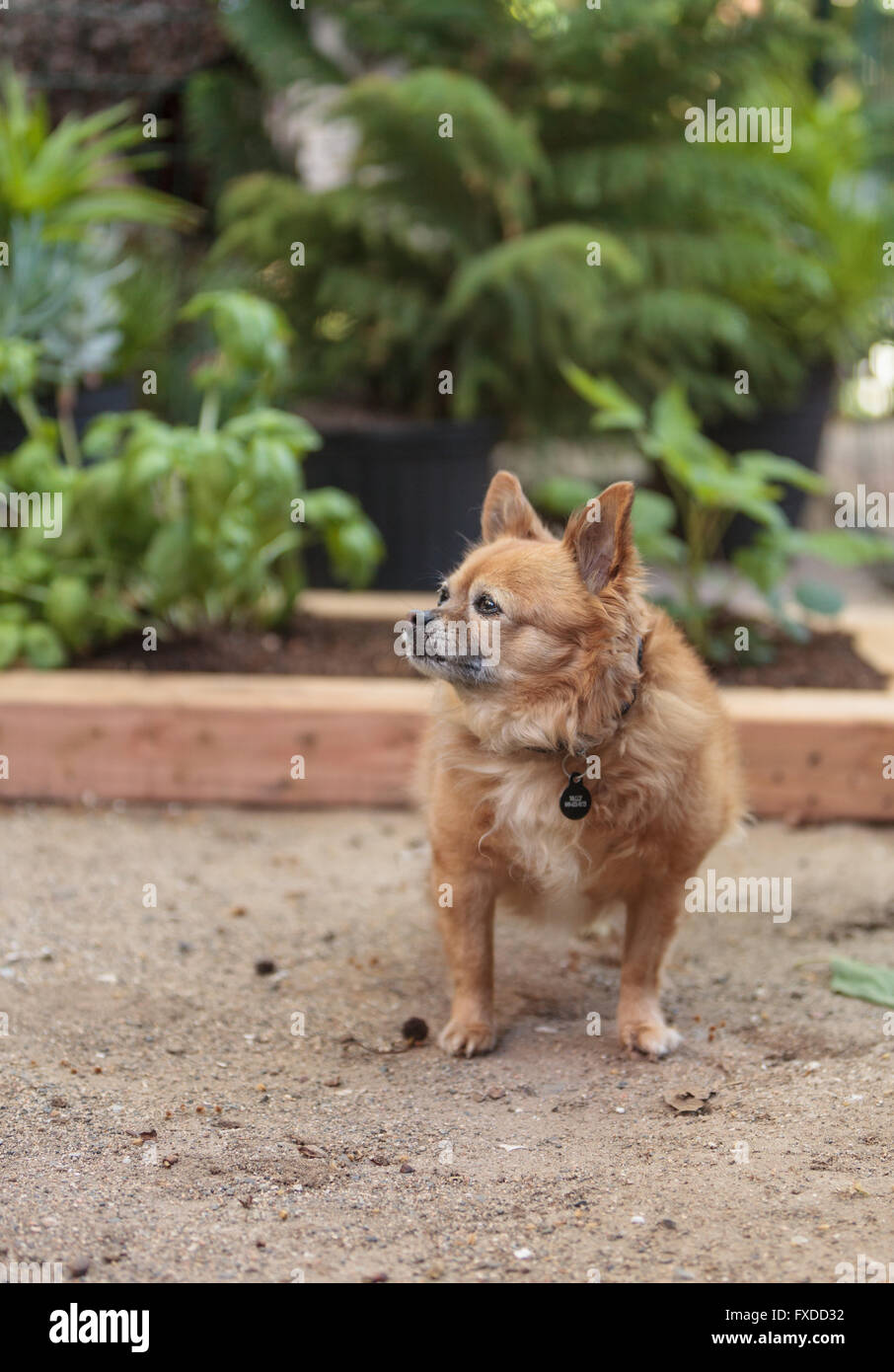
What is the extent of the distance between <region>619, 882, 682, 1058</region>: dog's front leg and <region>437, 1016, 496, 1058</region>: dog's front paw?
11.8 inches

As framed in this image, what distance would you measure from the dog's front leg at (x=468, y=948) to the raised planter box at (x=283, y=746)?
1341 millimetres

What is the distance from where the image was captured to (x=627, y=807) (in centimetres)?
287

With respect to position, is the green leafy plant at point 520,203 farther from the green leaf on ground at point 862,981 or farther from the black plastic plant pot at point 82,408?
the green leaf on ground at point 862,981

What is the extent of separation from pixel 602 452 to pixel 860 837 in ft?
10.5

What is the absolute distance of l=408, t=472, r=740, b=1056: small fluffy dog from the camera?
277 cm

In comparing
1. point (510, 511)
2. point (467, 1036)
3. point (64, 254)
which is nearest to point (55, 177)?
point (64, 254)

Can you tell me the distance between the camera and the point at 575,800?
112 inches

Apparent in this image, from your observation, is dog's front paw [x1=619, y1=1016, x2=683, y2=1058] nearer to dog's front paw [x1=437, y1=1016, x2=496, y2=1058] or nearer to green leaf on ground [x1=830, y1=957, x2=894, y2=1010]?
dog's front paw [x1=437, y1=1016, x2=496, y2=1058]

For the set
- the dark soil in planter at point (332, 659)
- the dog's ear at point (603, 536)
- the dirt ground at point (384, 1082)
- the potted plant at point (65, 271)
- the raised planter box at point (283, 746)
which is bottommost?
the dirt ground at point (384, 1082)

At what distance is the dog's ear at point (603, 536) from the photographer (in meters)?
2.69

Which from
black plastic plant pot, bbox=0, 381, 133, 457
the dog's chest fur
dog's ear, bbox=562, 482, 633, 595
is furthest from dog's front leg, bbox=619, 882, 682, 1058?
black plastic plant pot, bbox=0, 381, 133, 457

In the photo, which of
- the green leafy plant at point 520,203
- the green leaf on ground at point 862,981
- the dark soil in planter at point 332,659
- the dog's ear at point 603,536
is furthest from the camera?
the green leafy plant at point 520,203

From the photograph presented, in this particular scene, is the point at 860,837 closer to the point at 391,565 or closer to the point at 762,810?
the point at 762,810

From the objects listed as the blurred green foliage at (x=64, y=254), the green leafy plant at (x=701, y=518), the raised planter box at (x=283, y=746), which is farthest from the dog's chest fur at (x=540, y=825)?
the blurred green foliage at (x=64, y=254)
